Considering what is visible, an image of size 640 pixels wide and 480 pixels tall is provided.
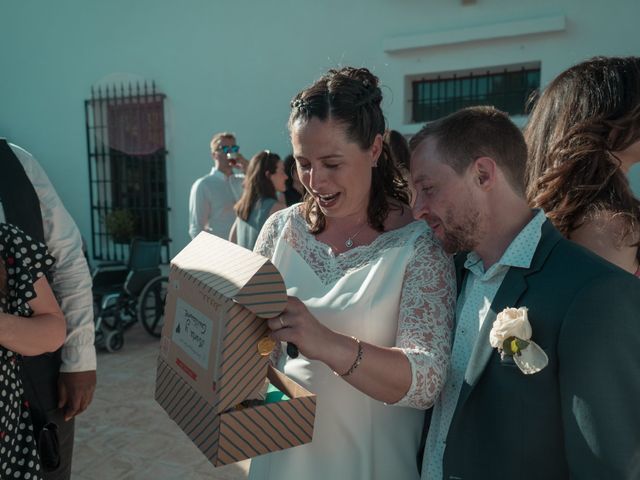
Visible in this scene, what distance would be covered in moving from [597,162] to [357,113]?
0.71 metres

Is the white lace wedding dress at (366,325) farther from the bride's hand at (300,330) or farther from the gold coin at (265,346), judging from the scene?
the gold coin at (265,346)

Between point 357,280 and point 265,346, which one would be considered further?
point 357,280

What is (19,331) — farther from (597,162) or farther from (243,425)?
(597,162)

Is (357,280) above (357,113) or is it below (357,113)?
below

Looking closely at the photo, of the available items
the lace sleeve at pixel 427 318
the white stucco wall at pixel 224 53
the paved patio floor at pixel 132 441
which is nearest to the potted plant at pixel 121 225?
the white stucco wall at pixel 224 53

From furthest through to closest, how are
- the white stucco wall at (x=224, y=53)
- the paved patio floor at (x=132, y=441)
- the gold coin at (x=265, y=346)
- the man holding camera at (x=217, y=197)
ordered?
the white stucco wall at (x=224, y=53) → the man holding camera at (x=217, y=197) → the paved patio floor at (x=132, y=441) → the gold coin at (x=265, y=346)

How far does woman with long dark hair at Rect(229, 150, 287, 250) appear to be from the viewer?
15.9 feet

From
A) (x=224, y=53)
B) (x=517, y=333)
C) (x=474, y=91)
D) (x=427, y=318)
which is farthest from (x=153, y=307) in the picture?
(x=517, y=333)

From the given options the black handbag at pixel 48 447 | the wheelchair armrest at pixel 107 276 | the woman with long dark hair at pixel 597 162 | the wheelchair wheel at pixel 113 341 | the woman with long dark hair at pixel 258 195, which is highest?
the woman with long dark hair at pixel 597 162

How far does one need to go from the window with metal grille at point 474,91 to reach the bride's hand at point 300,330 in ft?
18.8

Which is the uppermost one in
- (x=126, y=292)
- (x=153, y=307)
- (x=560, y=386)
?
(x=560, y=386)

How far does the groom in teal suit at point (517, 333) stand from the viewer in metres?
1.16

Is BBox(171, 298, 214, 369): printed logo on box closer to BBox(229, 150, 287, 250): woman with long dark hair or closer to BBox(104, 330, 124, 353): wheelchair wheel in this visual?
BBox(229, 150, 287, 250): woman with long dark hair

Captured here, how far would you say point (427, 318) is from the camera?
57.1 inches
